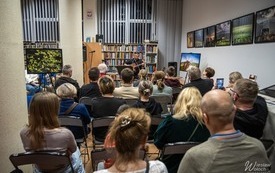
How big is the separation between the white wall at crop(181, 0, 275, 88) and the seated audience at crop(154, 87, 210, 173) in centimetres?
269

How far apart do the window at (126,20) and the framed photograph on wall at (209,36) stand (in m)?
3.26

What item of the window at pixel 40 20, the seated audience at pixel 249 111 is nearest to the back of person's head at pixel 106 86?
the seated audience at pixel 249 111

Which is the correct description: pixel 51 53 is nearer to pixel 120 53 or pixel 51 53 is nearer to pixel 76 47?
pixel 76 47

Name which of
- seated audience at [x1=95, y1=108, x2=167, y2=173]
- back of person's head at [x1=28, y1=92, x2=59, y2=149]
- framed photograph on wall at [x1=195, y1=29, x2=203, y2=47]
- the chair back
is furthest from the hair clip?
framed photograph on wall at [x1=195, y1=29, x2=203, y2=47]

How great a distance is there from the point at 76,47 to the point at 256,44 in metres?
4.48

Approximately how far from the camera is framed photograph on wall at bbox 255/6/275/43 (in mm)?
4004

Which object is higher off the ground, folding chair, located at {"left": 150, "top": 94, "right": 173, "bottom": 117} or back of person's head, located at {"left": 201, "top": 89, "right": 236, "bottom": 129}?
back of person's head, located at {"left": 201, "top": 89, "right": 236, "bottom": 129}

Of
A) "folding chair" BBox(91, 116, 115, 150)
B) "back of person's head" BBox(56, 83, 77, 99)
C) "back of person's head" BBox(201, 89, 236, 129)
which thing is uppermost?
"back of person's head" BBox(201, 89, 236, 129)

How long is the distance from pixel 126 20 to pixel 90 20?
4.81ft

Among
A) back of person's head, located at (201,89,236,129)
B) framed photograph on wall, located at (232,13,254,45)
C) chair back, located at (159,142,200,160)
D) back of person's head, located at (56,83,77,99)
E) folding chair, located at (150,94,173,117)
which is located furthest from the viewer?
framed photograph on wall, located at (232,13,254,45)

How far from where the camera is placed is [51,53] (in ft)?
15.2

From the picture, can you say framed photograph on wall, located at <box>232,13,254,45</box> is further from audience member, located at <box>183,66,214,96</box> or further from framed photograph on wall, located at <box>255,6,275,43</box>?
audience member, located at <box>183,66,214,96</box>

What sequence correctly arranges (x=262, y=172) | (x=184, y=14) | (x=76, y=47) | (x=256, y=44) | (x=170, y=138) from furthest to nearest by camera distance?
(x=184, y=14), (x=76, y=47), (x=256, y=44), (x=170, y=138), (x=262, y=172)

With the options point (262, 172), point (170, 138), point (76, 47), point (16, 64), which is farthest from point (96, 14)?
point (262, 172)
